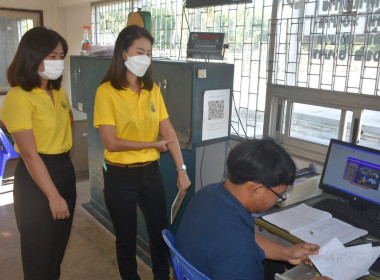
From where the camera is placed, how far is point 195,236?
110 centimetres

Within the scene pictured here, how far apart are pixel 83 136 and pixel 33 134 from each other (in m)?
2.71

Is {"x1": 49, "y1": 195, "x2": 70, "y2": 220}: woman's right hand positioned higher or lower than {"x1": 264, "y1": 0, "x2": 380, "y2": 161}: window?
lower

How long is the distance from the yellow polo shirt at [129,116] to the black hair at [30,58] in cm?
32

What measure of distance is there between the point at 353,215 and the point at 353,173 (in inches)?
9.1

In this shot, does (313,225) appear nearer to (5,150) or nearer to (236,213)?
(236,213)

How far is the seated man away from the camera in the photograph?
1.03 m

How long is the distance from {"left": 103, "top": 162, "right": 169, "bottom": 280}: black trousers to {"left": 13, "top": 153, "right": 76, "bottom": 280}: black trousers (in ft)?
0.73

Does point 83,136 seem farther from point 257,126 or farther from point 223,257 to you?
point 223,257

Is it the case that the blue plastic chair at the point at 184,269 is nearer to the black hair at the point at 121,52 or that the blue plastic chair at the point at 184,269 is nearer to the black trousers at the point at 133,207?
the black trousers at the point at 133,207

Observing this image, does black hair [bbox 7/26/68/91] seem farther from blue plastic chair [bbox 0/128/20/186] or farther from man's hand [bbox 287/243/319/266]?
blue plastic chair [bbox 0/128/20/186]

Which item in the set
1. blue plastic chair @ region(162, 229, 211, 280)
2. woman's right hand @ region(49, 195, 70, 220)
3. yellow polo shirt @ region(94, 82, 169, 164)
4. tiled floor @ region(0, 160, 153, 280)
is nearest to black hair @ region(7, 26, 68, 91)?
yellow polo shirt @ region(94, 82, 169, 164)

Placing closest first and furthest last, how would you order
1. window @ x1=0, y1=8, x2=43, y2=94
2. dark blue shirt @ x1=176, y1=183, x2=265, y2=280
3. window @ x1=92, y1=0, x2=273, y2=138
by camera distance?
dark blue shirt @ x1=176, y1=183, x2=265, y2=280
window @ x1=92, y1=0, x2=273, y2=138
window @ x1=0, y1=8, x2=43, y2=94

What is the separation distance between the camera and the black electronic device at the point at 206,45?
239 centimetres

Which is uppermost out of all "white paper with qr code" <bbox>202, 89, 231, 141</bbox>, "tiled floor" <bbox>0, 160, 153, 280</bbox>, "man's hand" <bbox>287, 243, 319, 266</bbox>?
"white paper with qr code" <bbox>202, 89, 231, 141</bbox>
